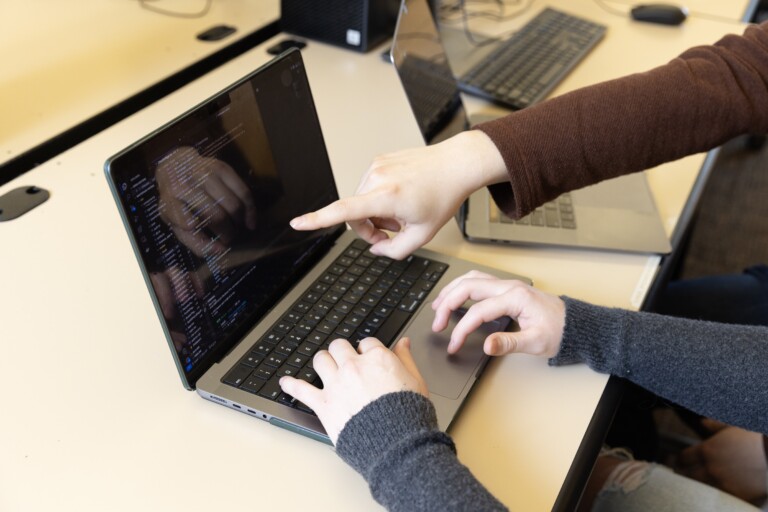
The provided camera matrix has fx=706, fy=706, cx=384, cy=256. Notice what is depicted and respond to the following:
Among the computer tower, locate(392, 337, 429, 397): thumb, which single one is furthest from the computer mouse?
locate(392, 337, 429, 397): thumb

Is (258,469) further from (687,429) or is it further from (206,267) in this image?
(687,429)

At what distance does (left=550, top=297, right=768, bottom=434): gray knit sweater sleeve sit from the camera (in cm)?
73

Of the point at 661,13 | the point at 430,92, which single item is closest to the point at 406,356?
the point at 430,92

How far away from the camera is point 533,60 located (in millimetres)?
1346

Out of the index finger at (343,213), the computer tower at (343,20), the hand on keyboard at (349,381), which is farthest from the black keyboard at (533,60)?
the hand on keyboard at (349,381)

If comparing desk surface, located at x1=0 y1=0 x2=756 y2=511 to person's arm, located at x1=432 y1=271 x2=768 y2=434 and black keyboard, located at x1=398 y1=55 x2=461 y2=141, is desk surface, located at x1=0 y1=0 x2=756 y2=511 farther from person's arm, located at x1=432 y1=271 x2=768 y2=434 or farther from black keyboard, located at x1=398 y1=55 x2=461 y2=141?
black keyboard, located at x1=398 y1=55 x2=461 y2=141

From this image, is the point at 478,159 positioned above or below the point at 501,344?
above

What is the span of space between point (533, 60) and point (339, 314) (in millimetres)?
796

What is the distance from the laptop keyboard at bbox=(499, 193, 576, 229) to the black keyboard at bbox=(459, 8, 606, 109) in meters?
0.29

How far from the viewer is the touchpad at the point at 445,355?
72 cm

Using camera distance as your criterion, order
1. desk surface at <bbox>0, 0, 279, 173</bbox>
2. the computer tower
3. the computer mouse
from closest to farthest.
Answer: desk surface at <bbox>0, 0, 279, 173</bbox> < the computer tower < the computer mouse

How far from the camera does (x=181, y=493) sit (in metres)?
0.62

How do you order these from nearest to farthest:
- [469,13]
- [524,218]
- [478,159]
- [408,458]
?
[408,458] < [478,159] < [524,218] < [469,13]

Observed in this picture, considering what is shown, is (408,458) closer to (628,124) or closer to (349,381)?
(349,381)
